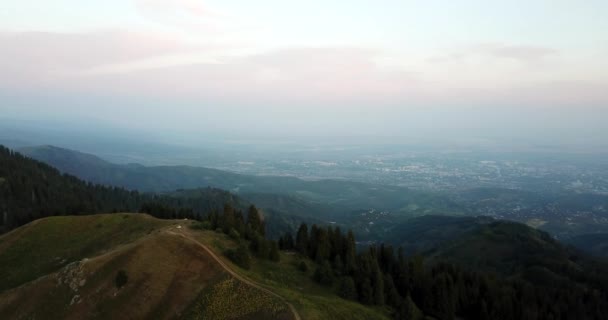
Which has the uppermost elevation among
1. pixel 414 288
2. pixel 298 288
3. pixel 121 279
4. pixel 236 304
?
pixel 121 279

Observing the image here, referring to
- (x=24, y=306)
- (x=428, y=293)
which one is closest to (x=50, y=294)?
(x=24, y=306)

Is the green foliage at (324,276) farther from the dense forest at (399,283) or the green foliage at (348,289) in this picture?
the green foliage at (348,289)

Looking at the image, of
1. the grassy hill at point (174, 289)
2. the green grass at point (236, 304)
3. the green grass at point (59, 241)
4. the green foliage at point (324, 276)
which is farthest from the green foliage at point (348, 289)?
the green grass at point (59, 241)

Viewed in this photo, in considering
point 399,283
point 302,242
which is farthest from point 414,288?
point 302,242

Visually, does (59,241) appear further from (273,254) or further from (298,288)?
(298,288)

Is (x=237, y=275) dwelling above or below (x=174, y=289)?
above

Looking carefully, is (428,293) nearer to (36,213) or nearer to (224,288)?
(224,288)

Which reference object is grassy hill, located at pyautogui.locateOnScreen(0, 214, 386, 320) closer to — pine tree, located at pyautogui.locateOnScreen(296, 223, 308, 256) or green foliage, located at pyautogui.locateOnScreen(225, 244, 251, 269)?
green foliage, located at pyautogui.locateOnScreen(225, 244, 251, 269)
